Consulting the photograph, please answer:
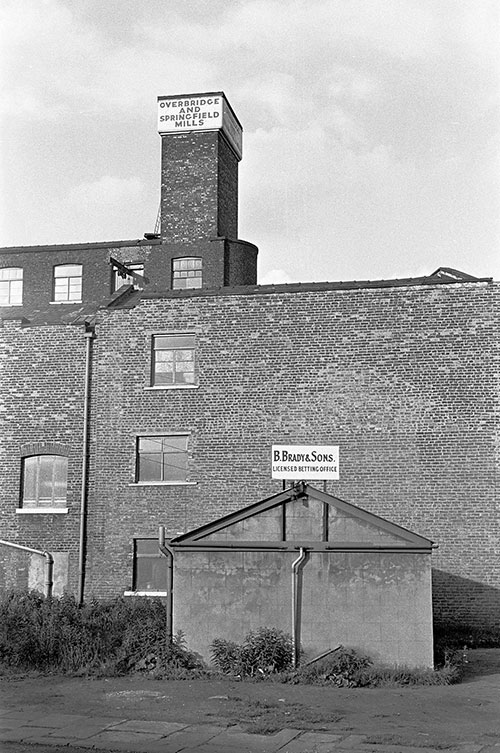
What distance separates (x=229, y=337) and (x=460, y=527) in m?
8.15

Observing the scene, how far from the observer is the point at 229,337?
90.7 feet

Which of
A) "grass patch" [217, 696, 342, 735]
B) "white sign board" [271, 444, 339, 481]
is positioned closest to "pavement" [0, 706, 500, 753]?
"grass patch" [217, 696, 342, 735]

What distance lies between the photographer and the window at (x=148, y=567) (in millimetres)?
26781

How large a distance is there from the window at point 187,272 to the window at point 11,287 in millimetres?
6226

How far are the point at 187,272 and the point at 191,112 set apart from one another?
19.9ft

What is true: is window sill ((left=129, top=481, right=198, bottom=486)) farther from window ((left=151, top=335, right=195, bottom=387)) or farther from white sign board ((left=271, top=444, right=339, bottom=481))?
white sign board ((left=271, top=444, right=339, bottom=481))

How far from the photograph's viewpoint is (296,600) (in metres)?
19.1

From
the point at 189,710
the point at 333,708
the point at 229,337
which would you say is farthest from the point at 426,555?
the point at 229,337

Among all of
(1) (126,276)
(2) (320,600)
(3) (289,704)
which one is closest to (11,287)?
(1) (126,276)

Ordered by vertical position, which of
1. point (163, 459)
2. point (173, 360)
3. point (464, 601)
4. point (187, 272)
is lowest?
point (464, 601)

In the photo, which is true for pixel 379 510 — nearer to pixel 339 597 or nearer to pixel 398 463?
pixel 398 463

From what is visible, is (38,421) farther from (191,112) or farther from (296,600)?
(191,112)

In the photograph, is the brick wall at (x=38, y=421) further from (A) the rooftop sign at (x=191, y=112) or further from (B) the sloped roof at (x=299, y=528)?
(A) the rooftop sign at (x=191, y=112)

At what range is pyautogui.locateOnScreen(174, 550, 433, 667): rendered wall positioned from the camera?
1875 cm
